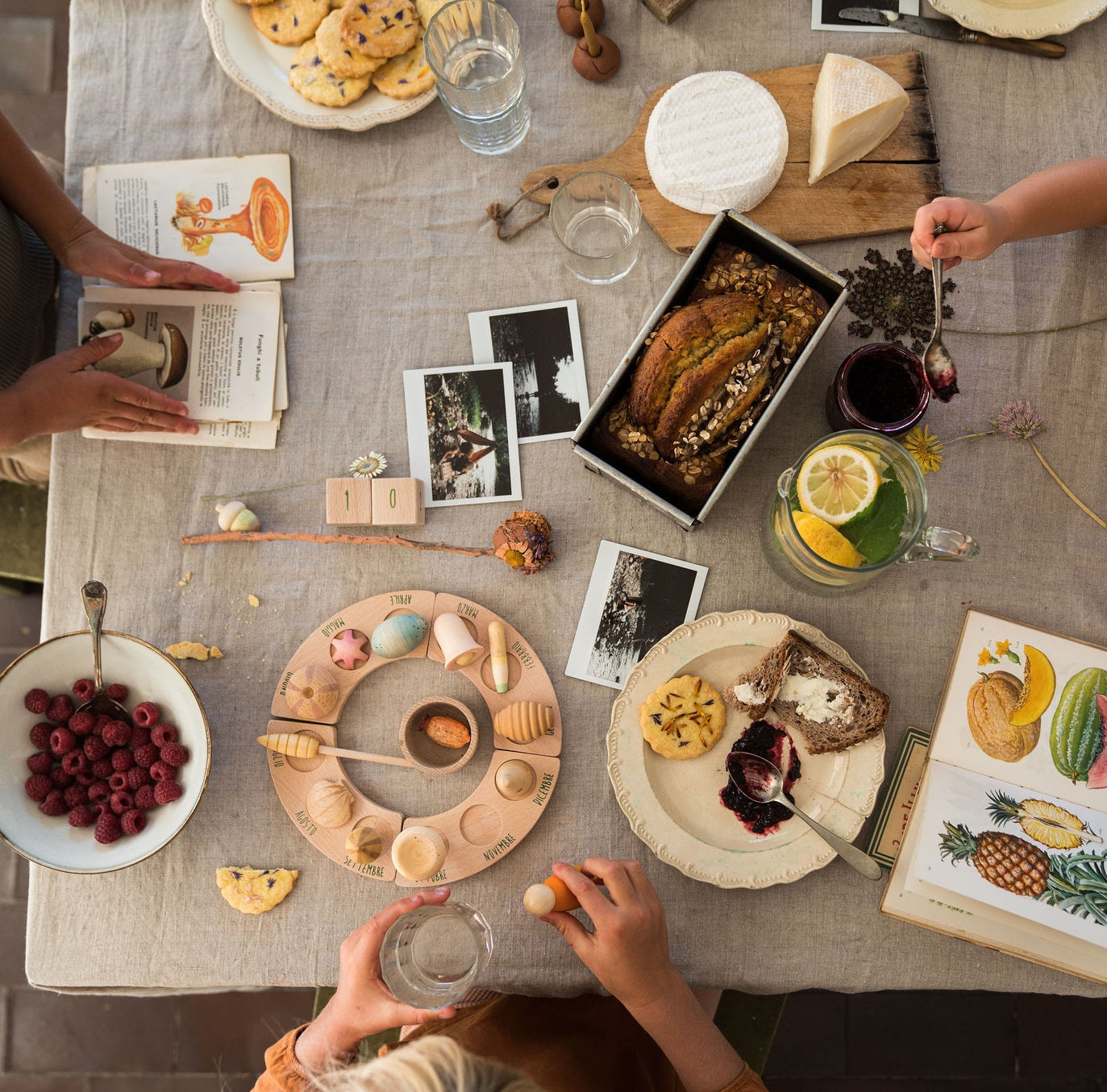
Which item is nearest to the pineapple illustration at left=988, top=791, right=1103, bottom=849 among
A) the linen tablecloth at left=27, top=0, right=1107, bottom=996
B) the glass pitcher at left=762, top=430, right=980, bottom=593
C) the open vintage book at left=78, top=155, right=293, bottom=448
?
the linen tablecloth at left=27, top=0, right=1107, bottom=996

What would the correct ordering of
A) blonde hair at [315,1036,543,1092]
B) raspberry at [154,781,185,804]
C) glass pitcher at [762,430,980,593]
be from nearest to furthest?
1. blonde hair at [315,1036,543,1092]
2. glass pitcher at [762,430,980,593]
3. raspberry at [154,781,185,804]

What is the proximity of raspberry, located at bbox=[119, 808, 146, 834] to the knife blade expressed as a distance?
1.72 m

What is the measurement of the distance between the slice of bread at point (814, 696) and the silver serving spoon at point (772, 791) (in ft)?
0.23

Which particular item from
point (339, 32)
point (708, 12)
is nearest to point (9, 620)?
point (339, 32)

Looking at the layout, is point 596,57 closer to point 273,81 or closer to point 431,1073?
point 273,81

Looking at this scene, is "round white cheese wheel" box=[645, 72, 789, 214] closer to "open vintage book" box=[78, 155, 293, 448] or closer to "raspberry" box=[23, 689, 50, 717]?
"open vintage book" box=[78, 155, 293, 448]

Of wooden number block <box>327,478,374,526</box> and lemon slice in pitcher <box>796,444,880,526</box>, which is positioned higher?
lemon slice in pitcher <box>796,444,880,526</box>

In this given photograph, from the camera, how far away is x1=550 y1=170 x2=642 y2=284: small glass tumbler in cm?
A: 127

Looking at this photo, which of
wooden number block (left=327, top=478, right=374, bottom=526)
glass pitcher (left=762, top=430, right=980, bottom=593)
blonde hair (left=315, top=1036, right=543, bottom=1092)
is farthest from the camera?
wooden number block (left=327, top=478, right=374, bottom=526)

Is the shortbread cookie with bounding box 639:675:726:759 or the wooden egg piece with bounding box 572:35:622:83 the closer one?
the shortbread cookie with bounding box 639:675:726:759

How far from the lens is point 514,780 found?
118cm

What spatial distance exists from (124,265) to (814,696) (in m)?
1.31

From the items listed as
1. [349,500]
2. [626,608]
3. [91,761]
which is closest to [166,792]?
[91,761]

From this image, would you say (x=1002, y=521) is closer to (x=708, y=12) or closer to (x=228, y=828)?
(x=708, y=12)
